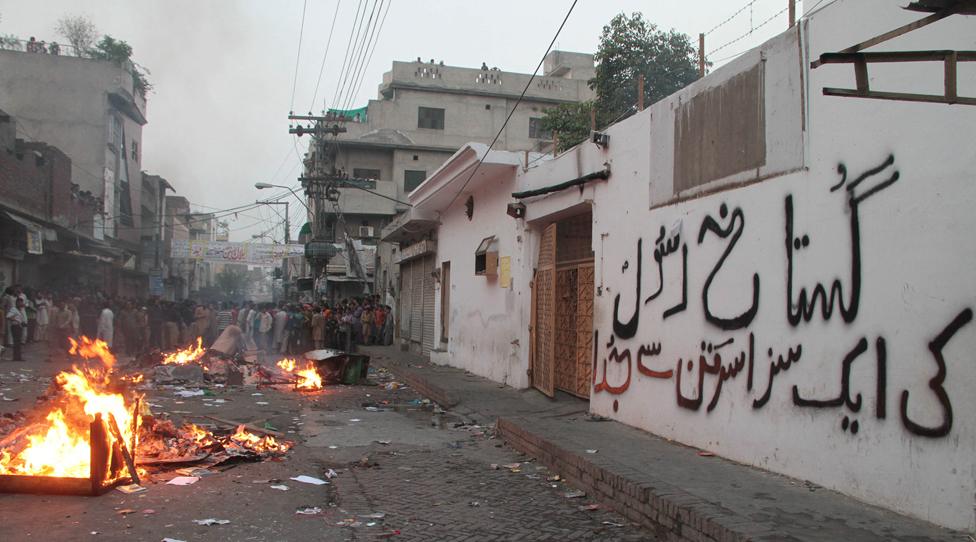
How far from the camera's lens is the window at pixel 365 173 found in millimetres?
42000

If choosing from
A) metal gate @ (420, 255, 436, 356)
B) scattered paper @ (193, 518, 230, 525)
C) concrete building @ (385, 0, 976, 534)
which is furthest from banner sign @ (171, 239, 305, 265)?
scattered paper @ (193, 518, 230, 525)

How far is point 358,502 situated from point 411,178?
36.9m

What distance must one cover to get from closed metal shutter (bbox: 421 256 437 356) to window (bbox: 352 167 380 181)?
21.0 metres

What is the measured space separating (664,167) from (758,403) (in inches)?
123

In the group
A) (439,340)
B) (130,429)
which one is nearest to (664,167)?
(130,429)

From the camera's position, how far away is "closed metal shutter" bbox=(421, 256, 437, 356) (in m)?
21.1

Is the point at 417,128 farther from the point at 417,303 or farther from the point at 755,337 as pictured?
the point at 755,337

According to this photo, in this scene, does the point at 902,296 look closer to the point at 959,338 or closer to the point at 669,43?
the point at 959,338

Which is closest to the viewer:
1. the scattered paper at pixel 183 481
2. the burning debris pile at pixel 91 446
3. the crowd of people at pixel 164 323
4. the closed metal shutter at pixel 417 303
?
the burning debris pile at pixel 91 446

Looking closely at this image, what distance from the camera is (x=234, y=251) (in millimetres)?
42625

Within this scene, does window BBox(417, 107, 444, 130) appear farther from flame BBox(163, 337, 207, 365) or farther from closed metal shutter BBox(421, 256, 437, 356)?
flame BBox(163, 337, 207, 365)

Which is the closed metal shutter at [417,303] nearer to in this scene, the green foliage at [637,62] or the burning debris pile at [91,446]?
the green foliage at [637,62]

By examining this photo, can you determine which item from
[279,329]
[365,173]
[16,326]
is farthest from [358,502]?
[365,173]

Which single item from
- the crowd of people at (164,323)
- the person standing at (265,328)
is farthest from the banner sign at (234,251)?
the person standing at (265,328)
